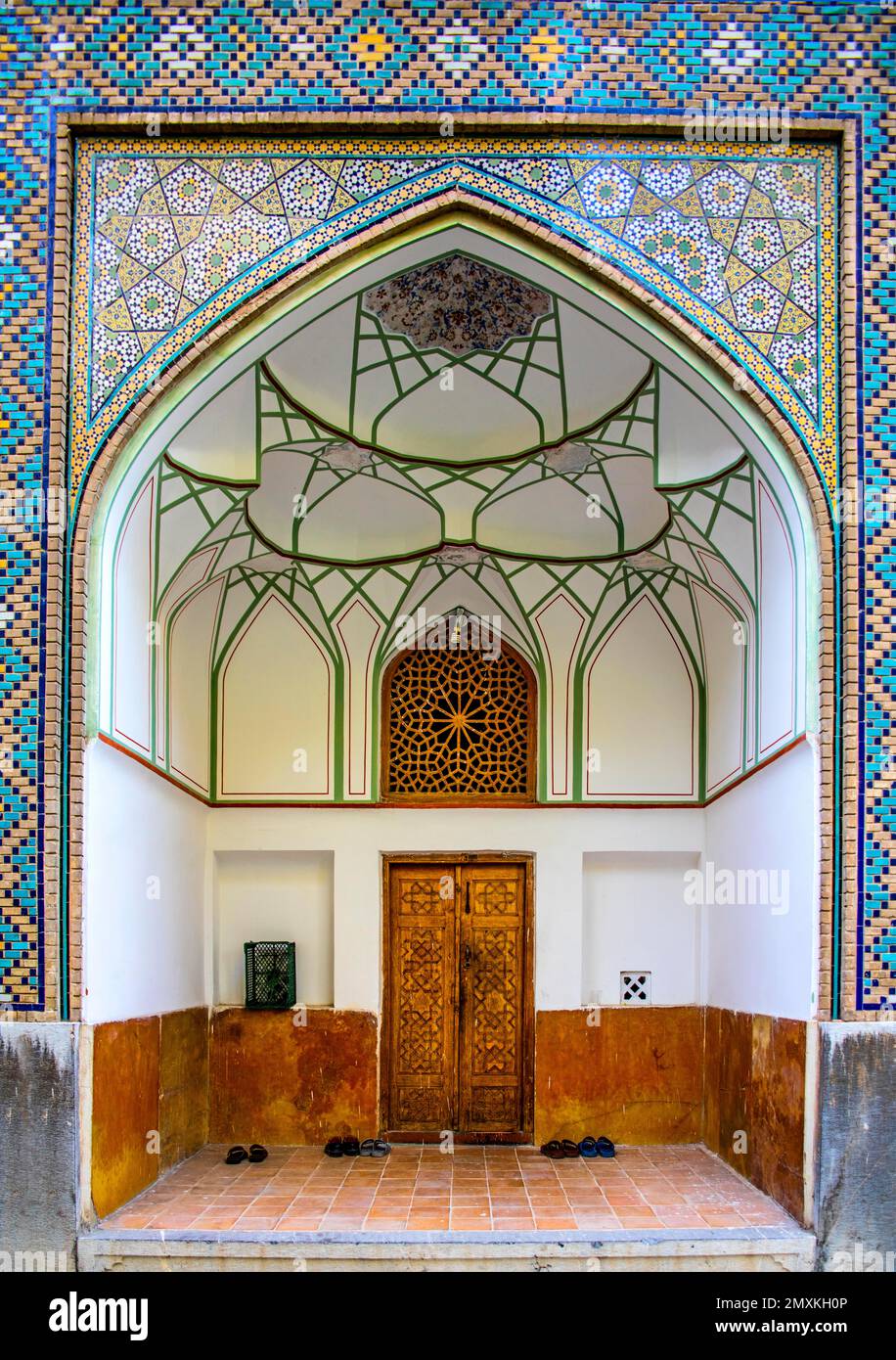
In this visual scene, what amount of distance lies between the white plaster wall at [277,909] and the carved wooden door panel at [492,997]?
80cm

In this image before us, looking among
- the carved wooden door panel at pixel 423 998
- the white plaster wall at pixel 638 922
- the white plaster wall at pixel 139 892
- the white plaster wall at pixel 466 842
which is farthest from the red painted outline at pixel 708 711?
the white plaster wall at pixel 139 892

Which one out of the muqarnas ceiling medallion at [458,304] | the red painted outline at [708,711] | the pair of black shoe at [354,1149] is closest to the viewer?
the muqarnas ceiling medallion at [458,304]

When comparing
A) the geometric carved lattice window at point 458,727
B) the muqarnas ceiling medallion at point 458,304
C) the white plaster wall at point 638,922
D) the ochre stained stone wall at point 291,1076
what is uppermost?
the muqarnas ceiling medallion at point 458,304

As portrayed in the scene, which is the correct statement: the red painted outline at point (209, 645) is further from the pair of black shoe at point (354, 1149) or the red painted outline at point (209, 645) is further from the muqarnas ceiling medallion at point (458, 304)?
the pair of black shoe at point (354, 1149)

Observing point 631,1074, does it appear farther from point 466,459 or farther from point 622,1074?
point 466,459

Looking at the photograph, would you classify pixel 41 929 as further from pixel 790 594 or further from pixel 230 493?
pixel 790 594

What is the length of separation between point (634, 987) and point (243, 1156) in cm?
230

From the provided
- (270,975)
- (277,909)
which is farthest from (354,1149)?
(277,909)

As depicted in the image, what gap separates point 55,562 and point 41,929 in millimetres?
1399

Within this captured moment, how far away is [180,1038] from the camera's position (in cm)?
619

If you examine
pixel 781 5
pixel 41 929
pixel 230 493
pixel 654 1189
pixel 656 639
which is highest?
pixel 781 5

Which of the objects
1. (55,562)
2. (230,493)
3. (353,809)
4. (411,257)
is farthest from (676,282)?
(353,809)

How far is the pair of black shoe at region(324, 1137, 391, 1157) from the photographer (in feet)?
21.1

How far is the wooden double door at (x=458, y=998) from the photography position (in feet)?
22.3
